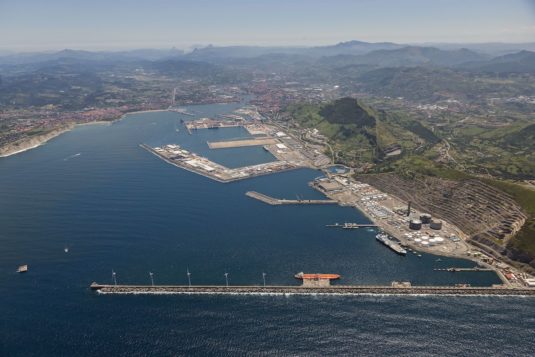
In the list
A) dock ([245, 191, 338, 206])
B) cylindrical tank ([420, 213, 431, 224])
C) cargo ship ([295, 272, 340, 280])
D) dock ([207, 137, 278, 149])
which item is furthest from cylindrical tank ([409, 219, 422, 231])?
dock ([207, 137, 278, 149])

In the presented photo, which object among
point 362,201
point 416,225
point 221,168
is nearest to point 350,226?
point 416,225

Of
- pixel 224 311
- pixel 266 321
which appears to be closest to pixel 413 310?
pixel 266 321

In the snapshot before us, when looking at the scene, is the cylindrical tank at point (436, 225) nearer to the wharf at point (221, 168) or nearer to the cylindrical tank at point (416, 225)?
the cylindrical tank at point (416, 225)

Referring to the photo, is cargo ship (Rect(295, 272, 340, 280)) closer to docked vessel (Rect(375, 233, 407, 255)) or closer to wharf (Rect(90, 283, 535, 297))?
wharf (Rect(90, 283, 535, 297))

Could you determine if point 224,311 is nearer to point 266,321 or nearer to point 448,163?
point 266,321

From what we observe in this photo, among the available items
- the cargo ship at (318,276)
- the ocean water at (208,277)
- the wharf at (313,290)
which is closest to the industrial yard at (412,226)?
the ocean water at (208,277)

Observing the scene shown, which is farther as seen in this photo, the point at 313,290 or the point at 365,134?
the point at 365,134

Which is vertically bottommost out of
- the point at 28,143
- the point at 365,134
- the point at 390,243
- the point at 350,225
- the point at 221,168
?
the point at 350,225

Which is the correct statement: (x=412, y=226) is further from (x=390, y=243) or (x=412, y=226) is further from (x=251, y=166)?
(x=251, y=166)
